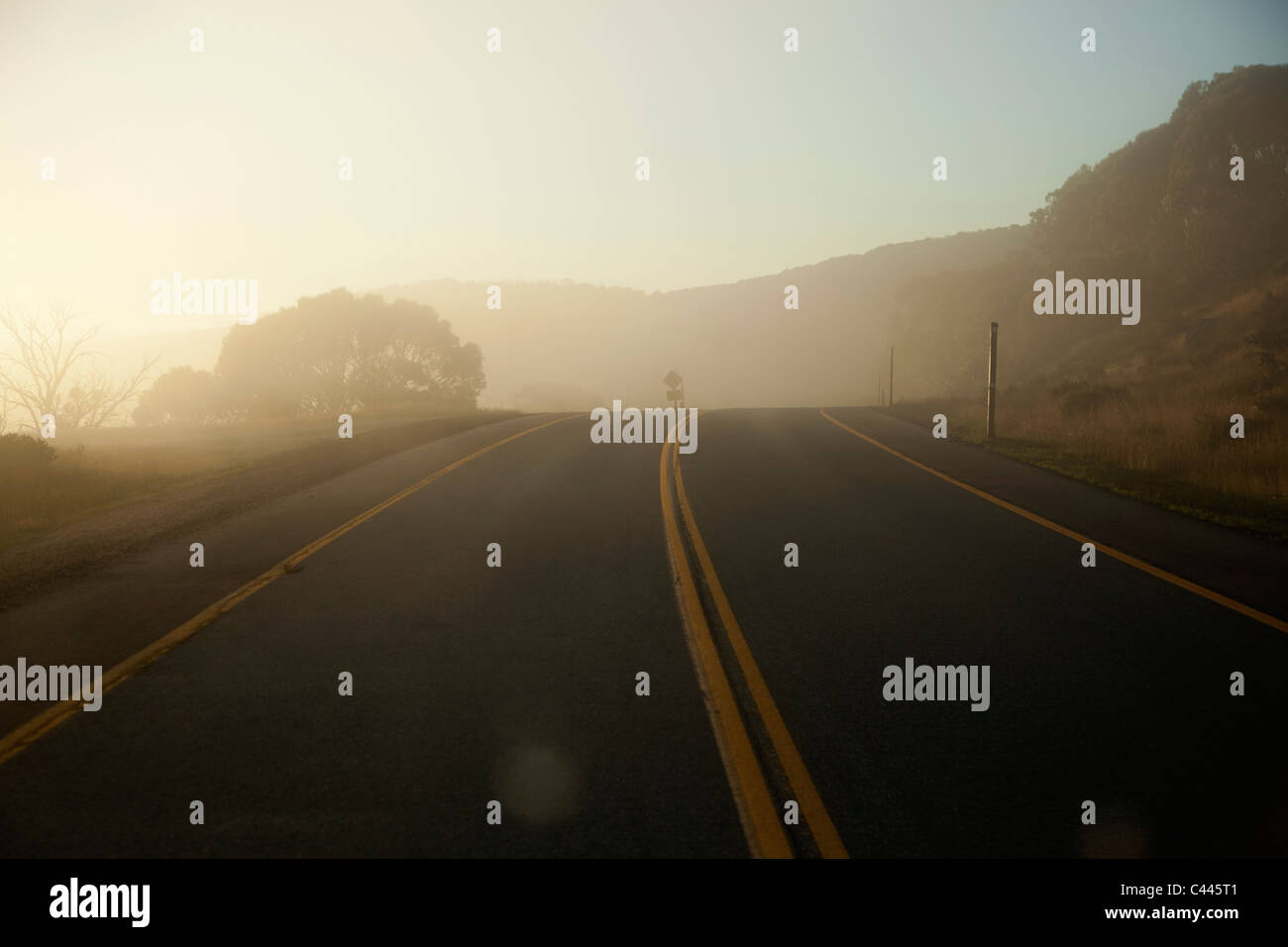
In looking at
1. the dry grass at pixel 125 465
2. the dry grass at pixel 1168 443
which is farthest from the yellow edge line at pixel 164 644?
the dry grass at pixel 1168 443

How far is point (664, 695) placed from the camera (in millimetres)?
5812

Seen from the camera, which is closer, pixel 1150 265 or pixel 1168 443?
pixel 1168 443

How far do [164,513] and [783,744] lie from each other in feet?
37.4

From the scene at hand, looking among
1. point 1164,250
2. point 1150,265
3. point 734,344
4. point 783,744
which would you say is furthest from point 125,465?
point 734,344

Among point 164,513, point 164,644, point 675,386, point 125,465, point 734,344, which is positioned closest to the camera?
point 164,644

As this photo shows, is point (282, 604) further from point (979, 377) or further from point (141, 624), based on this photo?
point (979, 377)

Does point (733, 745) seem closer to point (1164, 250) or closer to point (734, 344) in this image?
point (1164, 250)

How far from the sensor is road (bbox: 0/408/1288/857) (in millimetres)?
4168

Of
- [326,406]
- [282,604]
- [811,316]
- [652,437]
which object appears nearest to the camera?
[282,604]

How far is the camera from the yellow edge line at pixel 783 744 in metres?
4.02

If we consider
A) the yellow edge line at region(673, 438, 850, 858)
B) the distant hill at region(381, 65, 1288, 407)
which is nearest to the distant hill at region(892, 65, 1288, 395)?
the distant hill at region(381, 65, 1288, 407)
